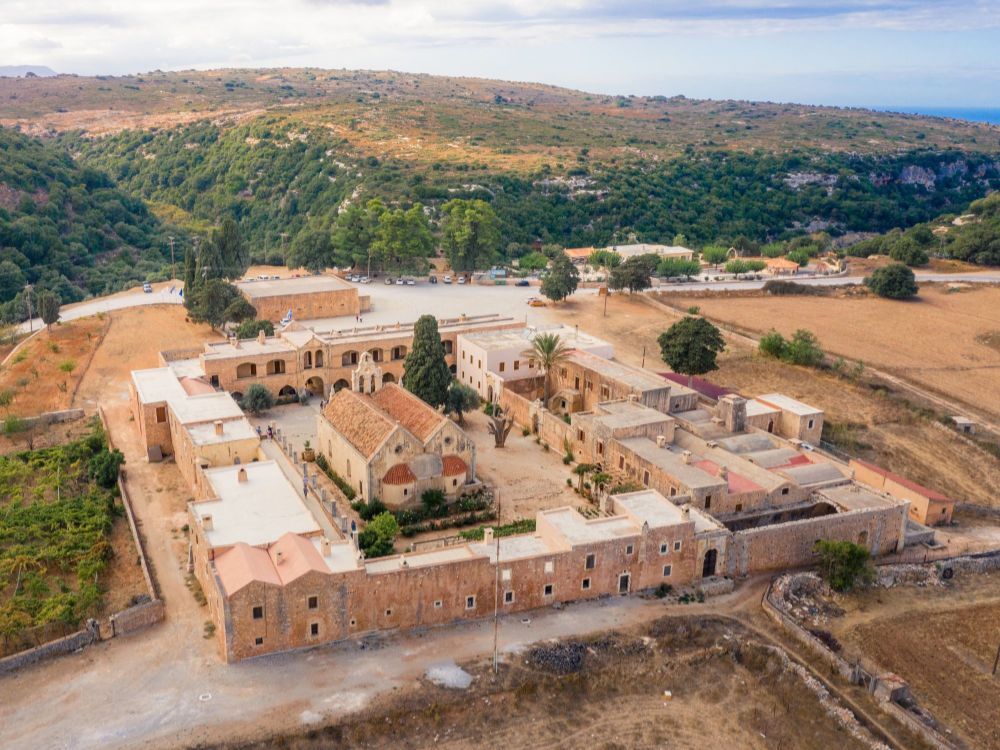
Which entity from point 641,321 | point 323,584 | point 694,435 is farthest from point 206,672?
point 641,321

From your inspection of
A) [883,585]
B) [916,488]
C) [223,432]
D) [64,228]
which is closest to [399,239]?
[64,228]

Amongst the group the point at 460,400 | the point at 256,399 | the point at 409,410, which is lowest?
the point at 256,399

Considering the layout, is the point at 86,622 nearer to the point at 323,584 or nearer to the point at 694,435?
the point at 323,584

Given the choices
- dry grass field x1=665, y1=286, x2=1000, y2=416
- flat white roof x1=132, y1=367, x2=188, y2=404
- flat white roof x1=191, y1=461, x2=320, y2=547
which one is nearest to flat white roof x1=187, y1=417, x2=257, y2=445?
flat white roof x1=191, y1=461, x2=320, y2=547

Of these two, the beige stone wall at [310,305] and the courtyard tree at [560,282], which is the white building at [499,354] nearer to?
the beige stone wall at [310,305]

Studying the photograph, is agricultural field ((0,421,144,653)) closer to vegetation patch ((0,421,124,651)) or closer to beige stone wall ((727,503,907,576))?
vegetation patch ((0,421,124,651))

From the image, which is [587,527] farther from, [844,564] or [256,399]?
[256,399]
